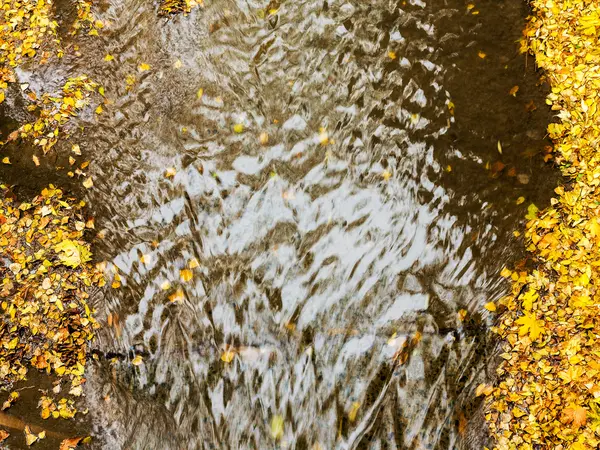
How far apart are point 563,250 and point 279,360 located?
2500 mm

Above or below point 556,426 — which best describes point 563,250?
above

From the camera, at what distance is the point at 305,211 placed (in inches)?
155

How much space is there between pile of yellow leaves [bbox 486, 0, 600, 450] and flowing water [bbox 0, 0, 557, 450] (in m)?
0.17

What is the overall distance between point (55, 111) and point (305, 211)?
286 centimetres

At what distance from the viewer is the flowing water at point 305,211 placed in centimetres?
357

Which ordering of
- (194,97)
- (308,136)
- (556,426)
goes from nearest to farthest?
(556,426)
(308,136)
(194,97)

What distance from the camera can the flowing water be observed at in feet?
11.7

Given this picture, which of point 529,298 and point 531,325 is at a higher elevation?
point 529,298

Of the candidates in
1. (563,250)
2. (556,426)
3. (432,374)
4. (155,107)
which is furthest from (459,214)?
(155,107)

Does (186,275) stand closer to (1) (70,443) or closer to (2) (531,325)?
(1) (70,443)

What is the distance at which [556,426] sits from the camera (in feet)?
10.7

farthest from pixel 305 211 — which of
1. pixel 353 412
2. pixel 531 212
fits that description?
pixel 531 212

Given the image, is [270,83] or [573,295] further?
[270,83]

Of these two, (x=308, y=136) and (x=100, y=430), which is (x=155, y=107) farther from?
(x=100, y=430)
